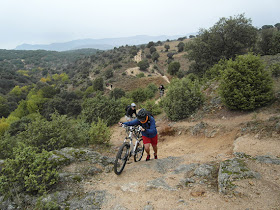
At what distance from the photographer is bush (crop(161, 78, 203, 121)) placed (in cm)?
1177

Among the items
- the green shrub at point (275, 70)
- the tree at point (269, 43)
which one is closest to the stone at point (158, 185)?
the green shrub at point (275, 70)

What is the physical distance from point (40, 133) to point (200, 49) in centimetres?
2137

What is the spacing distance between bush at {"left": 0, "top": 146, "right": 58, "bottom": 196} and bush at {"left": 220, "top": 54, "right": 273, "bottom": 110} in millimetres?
9079

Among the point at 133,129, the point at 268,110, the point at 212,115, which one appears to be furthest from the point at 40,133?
the point at 268,110

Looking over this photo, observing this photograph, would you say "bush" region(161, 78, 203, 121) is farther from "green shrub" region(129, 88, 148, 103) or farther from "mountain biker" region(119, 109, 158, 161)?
"green shrub" region(129, 88, 148, 103)

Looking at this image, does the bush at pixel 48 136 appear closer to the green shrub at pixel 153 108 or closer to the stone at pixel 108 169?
the stone at pixel 108 169

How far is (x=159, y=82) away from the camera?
122ft

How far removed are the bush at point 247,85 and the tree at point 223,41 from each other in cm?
1317

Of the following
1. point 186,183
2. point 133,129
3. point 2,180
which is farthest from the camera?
point 133,129

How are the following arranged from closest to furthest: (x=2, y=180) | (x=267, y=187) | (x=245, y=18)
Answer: (x=267, y=187)
(x=2, y=180)
(x=245, y=18)

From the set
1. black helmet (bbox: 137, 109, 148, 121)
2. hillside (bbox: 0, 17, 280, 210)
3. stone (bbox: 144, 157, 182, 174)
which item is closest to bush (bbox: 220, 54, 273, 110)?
hillside (bbox: 0, 17, 280, 210)

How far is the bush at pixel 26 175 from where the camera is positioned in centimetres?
396

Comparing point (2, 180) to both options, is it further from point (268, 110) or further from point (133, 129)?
point (268, 110)

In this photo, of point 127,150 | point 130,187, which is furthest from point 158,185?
point 127,150
